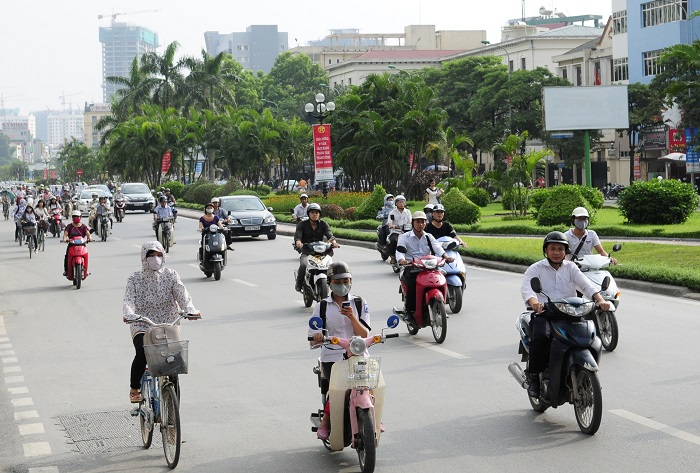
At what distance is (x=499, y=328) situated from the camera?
1502 cm

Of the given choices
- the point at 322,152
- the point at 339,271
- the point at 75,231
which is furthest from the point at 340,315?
the point at 322,152

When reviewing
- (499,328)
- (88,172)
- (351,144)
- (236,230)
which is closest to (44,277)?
(236,230)

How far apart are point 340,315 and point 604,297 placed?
5.44 m

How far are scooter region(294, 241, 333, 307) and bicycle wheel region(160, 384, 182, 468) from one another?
9077 millimetres

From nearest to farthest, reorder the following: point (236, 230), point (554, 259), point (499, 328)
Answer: point (554, 259), point (499, 328), point (236, 230)

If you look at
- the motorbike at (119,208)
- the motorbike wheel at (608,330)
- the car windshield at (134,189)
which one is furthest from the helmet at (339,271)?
the car windshield at (134,189)

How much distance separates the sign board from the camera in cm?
4794

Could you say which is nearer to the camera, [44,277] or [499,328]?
[499,328]

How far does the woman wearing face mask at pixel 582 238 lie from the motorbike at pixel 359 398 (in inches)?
270

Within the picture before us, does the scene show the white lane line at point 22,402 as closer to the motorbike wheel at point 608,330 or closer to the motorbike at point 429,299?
the motorbike at point 429,299

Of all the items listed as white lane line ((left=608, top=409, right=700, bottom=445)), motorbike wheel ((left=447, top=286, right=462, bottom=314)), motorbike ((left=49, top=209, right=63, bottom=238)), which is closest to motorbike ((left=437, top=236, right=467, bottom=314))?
motorbike wheel ((left=447, top=286, right=462, bottom=314))

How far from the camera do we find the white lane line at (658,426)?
Result: 8.52m

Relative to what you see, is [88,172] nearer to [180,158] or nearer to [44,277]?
[180,158]

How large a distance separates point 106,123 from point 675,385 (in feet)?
348
